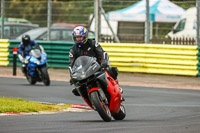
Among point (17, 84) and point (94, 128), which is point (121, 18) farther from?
point (94, 128)

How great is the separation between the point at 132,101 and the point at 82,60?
4.31m

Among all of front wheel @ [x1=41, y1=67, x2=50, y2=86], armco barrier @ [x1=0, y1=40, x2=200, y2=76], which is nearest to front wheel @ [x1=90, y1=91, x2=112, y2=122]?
front wheel @ [x1=41, y1=67, x2=50, y2=86]

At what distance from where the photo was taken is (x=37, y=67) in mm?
17375

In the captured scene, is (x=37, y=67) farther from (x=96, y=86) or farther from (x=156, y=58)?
(x=96, y=86)

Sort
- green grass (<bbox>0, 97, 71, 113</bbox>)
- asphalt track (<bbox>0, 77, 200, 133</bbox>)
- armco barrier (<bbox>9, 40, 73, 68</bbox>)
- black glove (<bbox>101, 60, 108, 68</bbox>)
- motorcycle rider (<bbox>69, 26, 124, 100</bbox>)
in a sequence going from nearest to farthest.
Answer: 1. asphalt track (<bbox>0, 77, 200, 133</bbox>)
2. black glove (<bbox>101, 60, 108, 68</bbox>)
3. motorcycle rider (<bbox>69, 26, 124, 100</bbox>)
4. green grass (<bbox>0, 97, 71, 113</bbox>)
5. armco barrier (<bbox>9, 40, 73, 68</bbox>)

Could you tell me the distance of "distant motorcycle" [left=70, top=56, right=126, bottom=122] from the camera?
9.05 meters

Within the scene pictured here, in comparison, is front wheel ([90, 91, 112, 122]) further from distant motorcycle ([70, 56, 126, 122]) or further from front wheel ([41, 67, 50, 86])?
front wheel ([41, 67, 50, 86])

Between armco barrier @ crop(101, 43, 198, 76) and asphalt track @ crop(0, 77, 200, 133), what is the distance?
3037 millimetres

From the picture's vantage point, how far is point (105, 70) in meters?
9.78

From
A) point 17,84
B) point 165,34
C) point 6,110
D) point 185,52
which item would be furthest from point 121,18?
point 6,110

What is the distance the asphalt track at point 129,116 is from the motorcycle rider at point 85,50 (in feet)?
2.68

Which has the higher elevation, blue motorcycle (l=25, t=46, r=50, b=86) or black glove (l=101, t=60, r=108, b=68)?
black glove (l=101, t=60, r=108, b=68)

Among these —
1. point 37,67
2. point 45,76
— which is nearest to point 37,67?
point 37,67

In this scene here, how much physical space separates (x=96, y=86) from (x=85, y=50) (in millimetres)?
872
